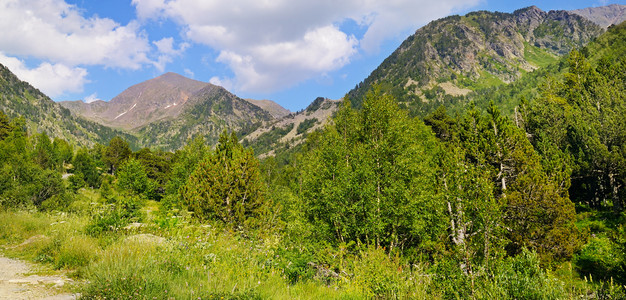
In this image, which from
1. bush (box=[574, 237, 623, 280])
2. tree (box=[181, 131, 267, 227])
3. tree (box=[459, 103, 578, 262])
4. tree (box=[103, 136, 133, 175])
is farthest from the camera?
tree (box=[103, 136, 133, 175])

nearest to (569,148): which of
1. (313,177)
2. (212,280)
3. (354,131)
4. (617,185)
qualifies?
(617,185)

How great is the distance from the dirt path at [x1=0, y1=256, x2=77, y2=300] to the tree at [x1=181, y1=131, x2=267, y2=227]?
1114cm

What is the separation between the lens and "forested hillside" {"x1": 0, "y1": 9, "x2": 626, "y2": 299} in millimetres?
6430

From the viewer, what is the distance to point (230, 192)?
1991cm

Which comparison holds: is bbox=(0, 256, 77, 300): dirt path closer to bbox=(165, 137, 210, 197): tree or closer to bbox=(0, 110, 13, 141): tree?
bbox=(165, 137, 210, 197): tree

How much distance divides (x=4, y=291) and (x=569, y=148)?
4695cm

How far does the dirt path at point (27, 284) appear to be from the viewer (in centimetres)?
544

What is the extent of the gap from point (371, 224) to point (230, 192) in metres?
10.4

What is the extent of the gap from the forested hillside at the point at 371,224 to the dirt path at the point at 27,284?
17.4 inches

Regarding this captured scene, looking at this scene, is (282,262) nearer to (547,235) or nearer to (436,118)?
(547,235)

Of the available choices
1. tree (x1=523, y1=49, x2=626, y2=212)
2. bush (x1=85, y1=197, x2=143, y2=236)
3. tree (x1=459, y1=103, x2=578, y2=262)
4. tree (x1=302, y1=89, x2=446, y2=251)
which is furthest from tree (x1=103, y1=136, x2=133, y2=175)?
tree (x1=523, y1=49, x2=626, y2=212)

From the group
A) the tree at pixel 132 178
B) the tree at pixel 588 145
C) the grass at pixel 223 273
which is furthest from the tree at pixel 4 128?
the tree at pixel 588 145

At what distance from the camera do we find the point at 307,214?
1684 centimetres

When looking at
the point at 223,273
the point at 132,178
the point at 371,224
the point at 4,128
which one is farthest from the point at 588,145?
the point at 4,128
